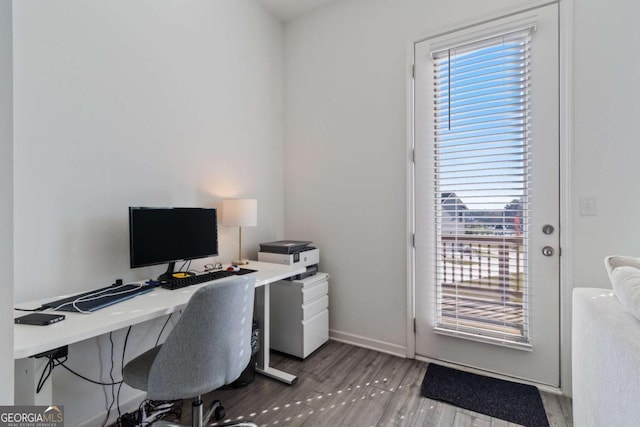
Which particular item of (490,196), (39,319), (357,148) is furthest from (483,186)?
(39,319)

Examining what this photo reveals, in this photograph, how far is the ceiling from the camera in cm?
270

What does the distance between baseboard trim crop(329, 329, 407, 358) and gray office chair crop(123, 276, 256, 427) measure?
151 centimetres

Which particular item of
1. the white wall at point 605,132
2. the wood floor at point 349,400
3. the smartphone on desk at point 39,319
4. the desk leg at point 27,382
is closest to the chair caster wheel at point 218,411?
the wood floor at point 349,400

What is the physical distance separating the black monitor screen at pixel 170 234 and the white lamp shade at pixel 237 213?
0.17 meters

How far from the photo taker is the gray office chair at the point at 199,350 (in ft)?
3.85

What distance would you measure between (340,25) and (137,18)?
1627 millimetres

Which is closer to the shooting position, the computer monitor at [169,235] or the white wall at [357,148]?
the computer monitor at [169,235]

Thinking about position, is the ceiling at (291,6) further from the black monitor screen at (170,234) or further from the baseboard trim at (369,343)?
the baseboard trim at (369,343)

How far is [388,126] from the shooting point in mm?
2465

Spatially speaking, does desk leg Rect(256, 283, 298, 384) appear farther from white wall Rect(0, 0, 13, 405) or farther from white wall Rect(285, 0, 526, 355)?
white wall Rect(0, 0, 13, 405)

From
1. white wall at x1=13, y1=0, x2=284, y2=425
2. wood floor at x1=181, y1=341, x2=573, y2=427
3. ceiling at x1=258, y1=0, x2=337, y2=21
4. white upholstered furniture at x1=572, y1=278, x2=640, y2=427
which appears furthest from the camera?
ceiling at x1=258, y1=0, x2=337, y2=21

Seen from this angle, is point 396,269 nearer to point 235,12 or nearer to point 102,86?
point 102,86

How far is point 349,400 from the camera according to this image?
1.87 meters

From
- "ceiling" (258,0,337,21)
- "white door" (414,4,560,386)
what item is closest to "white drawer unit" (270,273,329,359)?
"white door" (414,4,560,386)
